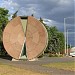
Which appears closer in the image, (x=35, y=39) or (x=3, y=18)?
(x=35, y=39)

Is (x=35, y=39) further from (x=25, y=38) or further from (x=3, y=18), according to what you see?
(x=3, y=18)

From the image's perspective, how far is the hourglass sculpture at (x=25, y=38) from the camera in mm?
39875

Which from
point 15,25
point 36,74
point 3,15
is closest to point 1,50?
point 3,15

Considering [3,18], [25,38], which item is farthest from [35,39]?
[3,18]

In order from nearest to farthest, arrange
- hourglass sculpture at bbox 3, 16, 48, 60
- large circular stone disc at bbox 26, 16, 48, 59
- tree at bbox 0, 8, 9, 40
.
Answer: large circular stone disc at bbox 26, 16, 48, 59 → hourglass sculpture at bbox 3, 16, 48, 60 → tree at bbox 0, 8, 9, 40

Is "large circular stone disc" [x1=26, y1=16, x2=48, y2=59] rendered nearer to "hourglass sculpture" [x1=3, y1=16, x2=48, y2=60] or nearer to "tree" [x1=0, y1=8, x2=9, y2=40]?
"hourglass sculpture" [x1=3, y1=16, x2=48, y2=60]

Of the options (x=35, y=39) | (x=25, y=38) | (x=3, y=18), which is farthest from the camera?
(x=3, y=18)

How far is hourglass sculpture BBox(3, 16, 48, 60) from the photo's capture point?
39.9 metres

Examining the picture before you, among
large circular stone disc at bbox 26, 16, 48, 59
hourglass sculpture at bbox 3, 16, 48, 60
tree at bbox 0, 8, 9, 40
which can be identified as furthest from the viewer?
tree at bbox 0, 8, 9, 40

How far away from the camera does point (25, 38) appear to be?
40500 mm

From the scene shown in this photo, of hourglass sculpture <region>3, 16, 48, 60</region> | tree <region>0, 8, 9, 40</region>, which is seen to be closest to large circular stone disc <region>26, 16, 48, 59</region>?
hourglass sculpture <region>3, 16, 48, 60</region>

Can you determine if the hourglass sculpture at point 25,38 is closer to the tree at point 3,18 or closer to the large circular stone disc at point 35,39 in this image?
the large circular stone disc at point 35,39

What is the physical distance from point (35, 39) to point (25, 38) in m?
1.49

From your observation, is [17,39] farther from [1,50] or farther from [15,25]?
[1,50]
